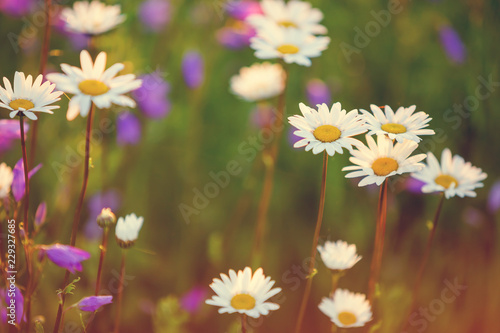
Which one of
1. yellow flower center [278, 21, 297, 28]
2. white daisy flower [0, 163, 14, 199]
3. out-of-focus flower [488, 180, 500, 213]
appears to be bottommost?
white daisy flower [0, 163, 14, 199]

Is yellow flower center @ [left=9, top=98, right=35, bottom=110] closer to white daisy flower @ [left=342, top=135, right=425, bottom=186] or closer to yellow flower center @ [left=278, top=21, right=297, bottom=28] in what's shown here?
white daisy flower @ [left=342, top=135, right=425, bottom=186]

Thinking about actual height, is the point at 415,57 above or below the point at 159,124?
above

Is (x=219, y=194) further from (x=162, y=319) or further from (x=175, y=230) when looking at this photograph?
(x=162, y=319)

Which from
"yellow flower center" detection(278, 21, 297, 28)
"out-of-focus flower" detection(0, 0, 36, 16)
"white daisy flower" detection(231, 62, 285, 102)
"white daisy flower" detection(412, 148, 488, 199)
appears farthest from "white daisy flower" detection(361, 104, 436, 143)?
"out-of-focus flower" detection(0, 0, 36, 16)

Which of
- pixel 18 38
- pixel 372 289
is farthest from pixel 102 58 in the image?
pixel 18 38

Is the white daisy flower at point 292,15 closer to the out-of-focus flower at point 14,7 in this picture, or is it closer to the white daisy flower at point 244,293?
the white daisy flower at point 244,293

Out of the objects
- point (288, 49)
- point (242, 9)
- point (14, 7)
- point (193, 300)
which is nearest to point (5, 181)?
point (288, 49)
